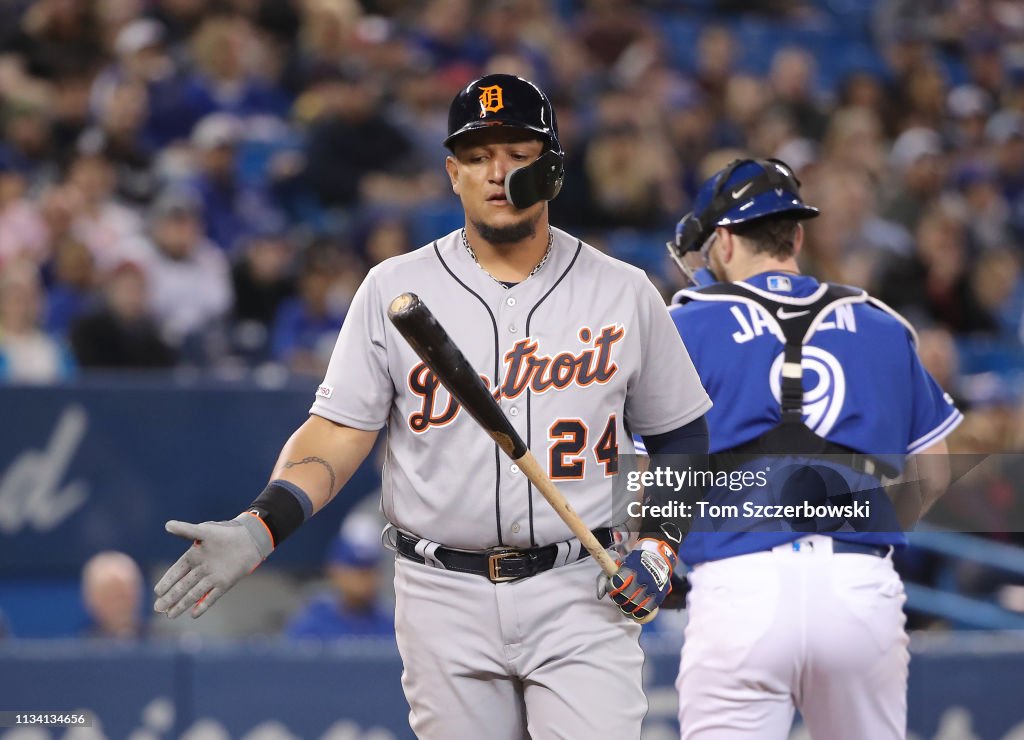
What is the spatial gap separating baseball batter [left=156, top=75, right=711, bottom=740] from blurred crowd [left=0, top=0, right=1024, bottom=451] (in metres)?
3.99

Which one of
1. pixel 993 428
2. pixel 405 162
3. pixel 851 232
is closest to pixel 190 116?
pixel 405 162

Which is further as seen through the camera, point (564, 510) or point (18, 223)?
point (18, 223)

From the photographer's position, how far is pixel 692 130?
33.7ft

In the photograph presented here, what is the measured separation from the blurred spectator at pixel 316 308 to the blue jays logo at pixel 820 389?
4.17 metres

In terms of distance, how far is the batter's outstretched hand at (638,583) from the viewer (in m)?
2.99

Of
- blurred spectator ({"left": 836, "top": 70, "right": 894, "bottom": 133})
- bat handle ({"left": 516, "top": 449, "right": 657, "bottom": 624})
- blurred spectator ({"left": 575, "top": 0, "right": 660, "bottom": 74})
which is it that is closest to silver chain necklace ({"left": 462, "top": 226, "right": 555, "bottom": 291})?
bat handle ({"left": 516, "top": 449, "right": 657, "bottom": 624})

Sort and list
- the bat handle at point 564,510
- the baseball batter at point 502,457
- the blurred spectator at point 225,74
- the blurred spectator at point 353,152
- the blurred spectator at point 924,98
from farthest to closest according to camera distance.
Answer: the blurred spectator at point 924,98, the blurred spectator at point 225,74, the blurred spectator at point 353,152, the baseball batter at point 502,457, the bat handle at point 564,510

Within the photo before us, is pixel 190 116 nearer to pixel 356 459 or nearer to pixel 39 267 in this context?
pixel 39 267

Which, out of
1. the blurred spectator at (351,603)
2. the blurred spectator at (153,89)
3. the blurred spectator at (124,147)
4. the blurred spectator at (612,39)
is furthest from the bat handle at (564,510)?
the blurred spectator at (612,39)

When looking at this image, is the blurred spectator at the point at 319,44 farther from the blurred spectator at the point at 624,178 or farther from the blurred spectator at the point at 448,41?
the blurred spectator at the point at 624,178

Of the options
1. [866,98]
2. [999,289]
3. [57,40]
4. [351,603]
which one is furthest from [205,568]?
[866,98]

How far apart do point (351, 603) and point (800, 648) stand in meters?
3.07

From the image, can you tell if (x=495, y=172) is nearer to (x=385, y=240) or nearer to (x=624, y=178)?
(x=385, y=240)

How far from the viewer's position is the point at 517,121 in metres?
Answer: 3.06
